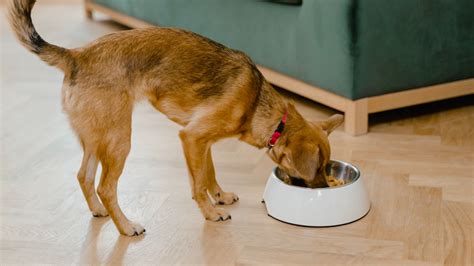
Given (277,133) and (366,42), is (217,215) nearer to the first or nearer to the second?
(277,133)

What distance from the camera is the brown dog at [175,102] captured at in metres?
2.62

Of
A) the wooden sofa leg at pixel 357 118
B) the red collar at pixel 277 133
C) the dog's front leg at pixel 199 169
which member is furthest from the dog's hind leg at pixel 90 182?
the wooden sofa leg at pixel 357 118

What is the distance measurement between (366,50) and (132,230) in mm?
1522

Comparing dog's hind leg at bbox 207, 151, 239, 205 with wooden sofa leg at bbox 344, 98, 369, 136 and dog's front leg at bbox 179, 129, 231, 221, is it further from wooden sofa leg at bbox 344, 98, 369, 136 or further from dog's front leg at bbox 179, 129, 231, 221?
wooden sofa leg at bbox 344, 98, 369, 136

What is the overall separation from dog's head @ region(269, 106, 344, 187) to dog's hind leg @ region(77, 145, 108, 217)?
0.69 meters

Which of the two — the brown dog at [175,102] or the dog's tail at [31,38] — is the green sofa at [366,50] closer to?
the brown dog at [175,102]

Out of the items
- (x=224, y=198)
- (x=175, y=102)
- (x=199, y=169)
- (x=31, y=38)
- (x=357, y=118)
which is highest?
(x=31, y=38)

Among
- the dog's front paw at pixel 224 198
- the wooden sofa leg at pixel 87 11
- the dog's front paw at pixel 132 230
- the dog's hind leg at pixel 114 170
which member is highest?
the dog's hind leg at pixel 114 170

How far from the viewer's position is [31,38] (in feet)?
8.48

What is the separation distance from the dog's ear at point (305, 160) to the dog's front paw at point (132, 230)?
2.05 ft

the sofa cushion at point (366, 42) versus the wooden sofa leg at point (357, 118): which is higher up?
the sofa cushion at point (366, 42)

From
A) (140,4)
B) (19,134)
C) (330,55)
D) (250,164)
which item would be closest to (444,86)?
(330,55)

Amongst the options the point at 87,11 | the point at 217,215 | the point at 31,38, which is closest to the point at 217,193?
the point at 217,215

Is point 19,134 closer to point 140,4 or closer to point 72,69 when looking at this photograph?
point 72,69
